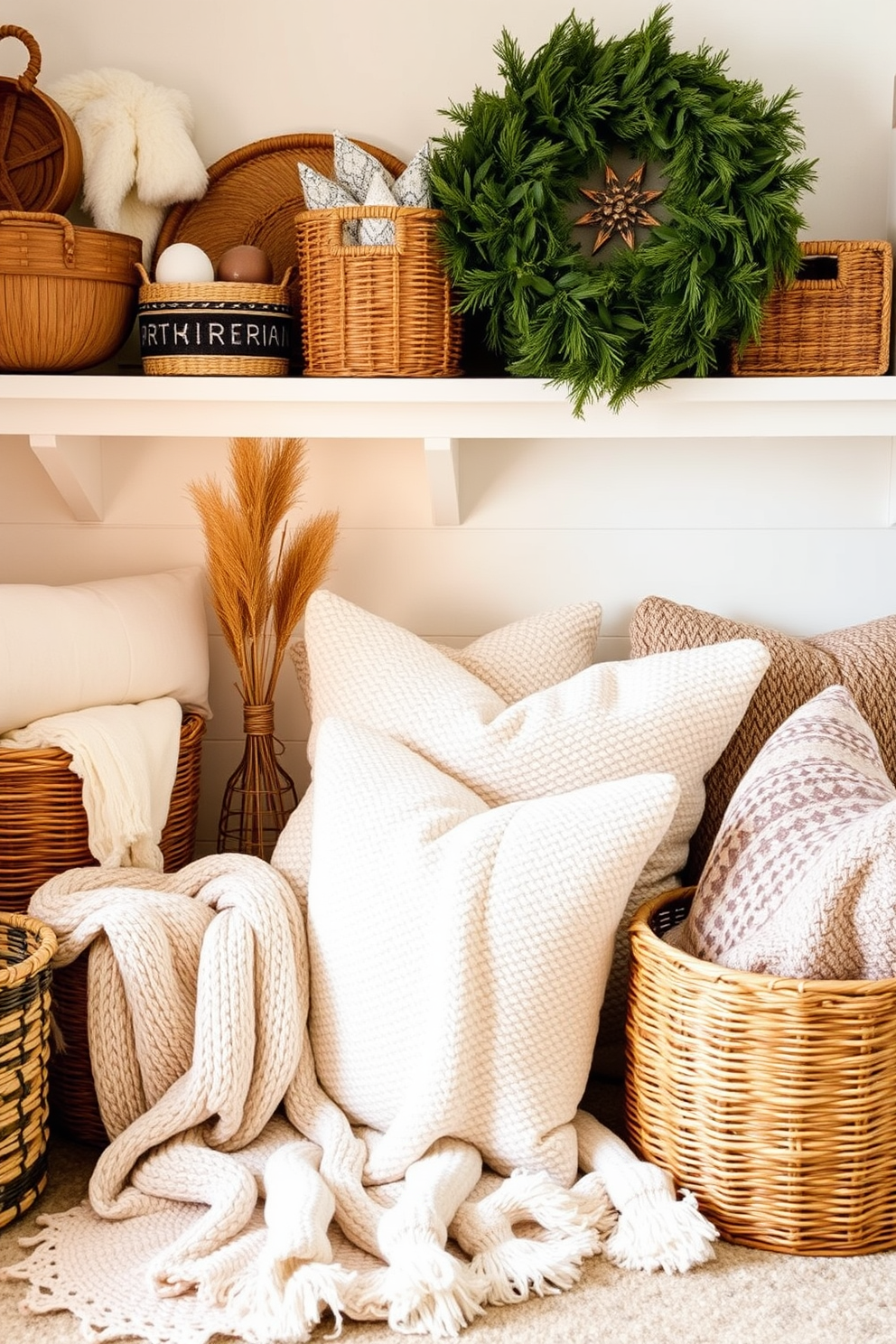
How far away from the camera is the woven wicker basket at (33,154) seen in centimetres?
172

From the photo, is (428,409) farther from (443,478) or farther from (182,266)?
(182,266)

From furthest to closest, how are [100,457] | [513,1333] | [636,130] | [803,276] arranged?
[100,457] < [803,276] < [636,130] < [513,1333]

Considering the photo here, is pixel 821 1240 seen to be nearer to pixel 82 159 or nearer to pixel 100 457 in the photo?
pixel 100 457

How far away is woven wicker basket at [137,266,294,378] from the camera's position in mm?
1663

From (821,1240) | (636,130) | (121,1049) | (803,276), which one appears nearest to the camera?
(821,1240)

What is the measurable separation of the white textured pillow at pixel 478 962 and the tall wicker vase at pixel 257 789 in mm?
449

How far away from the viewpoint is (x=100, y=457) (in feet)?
6.33

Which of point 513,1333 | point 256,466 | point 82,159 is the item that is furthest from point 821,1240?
point 82,159

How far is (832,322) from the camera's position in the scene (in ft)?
5.49

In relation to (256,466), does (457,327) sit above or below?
above

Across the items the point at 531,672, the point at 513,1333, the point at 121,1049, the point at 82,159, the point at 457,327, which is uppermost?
the point at 82,159

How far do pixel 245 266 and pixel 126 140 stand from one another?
24 cm

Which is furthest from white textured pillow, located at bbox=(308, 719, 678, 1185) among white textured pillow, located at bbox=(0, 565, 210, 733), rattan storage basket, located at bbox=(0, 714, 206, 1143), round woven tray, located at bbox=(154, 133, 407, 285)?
round woven tray, located at bbox=(154, 133, 407, 285)

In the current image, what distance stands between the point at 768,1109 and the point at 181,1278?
21.9 inches
